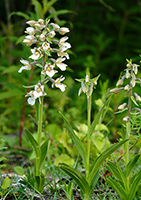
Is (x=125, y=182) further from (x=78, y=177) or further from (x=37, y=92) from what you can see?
(x=37, y=92)

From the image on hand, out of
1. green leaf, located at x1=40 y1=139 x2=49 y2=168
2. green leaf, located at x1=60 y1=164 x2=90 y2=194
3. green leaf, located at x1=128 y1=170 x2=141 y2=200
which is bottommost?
green leaf, located at x1=128 y1=170 x2=141 y2=200

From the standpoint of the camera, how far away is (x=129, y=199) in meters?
1.28

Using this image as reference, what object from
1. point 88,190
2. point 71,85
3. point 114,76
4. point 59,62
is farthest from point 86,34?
point 88,190

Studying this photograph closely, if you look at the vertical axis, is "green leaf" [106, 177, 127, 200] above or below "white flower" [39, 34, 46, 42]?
below

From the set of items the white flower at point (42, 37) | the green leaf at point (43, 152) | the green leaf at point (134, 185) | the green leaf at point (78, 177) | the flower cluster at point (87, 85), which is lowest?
the green leaf at point (134, 185)

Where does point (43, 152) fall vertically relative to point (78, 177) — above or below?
above

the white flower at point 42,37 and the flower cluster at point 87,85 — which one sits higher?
the white flower at point 42,37

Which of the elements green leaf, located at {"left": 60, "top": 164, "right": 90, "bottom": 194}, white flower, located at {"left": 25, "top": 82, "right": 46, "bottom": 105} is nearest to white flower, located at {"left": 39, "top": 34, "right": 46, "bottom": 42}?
white flower, located at {"left": 25, "top": 82, "right": 46, "bottom": 105}

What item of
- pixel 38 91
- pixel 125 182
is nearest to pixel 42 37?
pixel 38 91

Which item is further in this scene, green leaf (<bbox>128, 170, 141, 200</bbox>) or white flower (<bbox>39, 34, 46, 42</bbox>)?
white flower (<bbox>39, 34, 46, 42</bbox>)

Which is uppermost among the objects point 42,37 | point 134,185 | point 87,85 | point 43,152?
point 42,37

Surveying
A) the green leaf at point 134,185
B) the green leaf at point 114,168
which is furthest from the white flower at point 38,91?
the green leaf at point 134,185

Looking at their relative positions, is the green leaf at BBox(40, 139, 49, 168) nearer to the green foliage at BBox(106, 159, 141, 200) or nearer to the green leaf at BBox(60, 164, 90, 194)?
the green leaf at BBox(60, 164, 90, 194)

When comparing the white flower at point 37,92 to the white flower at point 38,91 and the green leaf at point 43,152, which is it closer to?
the white flower at point 38,91
